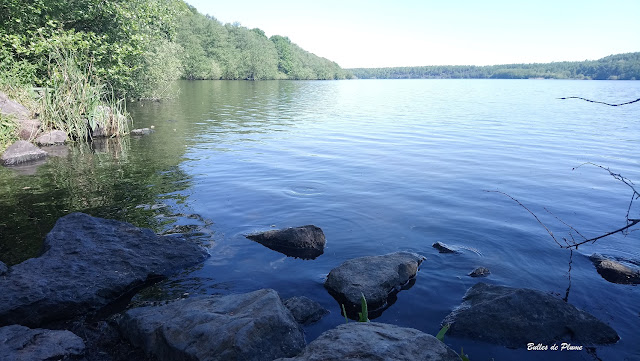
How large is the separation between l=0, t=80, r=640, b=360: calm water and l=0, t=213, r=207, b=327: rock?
19.3 inches

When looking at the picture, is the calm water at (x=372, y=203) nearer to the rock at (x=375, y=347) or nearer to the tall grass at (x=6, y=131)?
the rock at (x=375, y=347)

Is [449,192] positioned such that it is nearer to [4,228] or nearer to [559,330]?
[559,330]

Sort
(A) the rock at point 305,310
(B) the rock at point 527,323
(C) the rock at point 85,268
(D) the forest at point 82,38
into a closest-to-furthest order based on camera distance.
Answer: (B) the rock at point 527,323 < (C) the rock at point 85,268 < (A) the rock at point 305,310 < (D) the forest at point 82,38

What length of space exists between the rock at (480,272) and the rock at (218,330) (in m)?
3.89

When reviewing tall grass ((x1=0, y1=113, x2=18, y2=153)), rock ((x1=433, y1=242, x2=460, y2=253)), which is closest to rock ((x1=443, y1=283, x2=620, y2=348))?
rock ((x1=433, y1=242, x2=460, y2=253))

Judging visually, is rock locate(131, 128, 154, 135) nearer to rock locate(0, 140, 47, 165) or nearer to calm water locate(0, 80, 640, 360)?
calm water locate(0, 80, 640, 360)

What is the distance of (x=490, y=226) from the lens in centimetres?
1043

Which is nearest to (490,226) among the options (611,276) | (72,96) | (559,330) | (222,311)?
(611,276)

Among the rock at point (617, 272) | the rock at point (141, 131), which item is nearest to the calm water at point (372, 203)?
the rock at point (617, 272)

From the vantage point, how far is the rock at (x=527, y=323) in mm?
5797

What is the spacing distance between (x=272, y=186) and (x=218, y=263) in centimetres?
592

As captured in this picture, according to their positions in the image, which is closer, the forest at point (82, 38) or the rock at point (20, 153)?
the rock at point (20, 153)

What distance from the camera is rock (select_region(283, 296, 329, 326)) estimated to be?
245 inches

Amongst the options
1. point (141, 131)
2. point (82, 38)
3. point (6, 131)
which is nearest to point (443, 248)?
point (6, 131)
